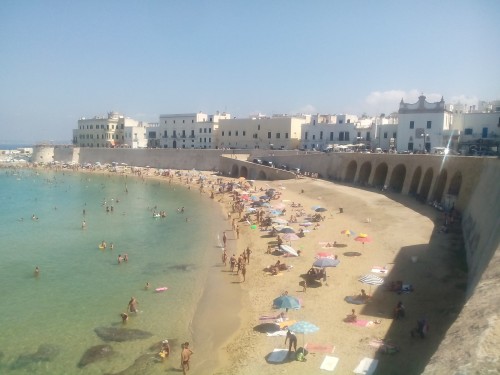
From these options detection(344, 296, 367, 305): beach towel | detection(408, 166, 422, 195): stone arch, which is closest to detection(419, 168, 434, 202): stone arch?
detection(408, 166, 422, 195): stone arch

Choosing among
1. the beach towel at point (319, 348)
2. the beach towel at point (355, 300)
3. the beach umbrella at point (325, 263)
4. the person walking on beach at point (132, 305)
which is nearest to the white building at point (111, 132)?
the person walking on beach at point (132, 305)

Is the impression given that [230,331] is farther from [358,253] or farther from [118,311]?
[358,253]

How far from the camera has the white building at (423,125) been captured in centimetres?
4641

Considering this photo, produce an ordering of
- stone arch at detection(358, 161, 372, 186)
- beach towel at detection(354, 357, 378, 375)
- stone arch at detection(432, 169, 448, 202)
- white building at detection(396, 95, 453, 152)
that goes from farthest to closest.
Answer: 1. white building at detection(396, 95, 453, 152)
2. stone arch at detection(358, 161, 372, 186)
3. stone arch at detection(432, 169, 448, 202)
4. beach towel at detection(354, 357, 378, 375)

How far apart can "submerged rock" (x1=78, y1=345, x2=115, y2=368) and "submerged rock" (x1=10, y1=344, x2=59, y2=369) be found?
3.62ft

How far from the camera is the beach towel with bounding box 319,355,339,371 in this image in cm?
1248

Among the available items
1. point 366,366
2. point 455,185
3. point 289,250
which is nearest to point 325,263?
point 289,250

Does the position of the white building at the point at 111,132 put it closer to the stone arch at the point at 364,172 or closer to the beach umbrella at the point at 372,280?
the stone arch at the point at 364,172

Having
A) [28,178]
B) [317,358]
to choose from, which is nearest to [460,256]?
[317,358]

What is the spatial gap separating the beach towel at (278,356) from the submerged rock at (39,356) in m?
7.38

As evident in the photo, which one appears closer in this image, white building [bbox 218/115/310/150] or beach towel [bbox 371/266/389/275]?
beach towel [bbox 371/266/389/275]

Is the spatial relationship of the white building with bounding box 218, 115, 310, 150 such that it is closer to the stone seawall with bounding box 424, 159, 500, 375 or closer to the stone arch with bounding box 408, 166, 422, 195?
the stone arch with bounding box 408, 166, 422, 195

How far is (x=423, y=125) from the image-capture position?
1866 inches

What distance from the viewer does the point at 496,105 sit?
163 feet
